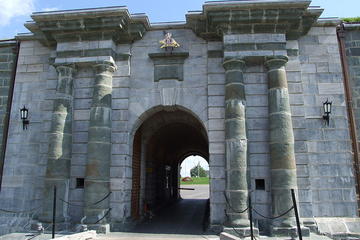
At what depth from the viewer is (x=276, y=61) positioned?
8852 mm

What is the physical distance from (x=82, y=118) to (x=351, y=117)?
773cm

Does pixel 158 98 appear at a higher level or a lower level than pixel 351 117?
higher

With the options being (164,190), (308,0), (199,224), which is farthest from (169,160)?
(308,0)

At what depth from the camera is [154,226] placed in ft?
32.7

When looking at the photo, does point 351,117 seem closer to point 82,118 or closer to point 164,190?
point 82,118

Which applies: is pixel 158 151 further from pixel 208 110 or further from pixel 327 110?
pixel 327 110

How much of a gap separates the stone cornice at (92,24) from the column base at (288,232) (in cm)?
663

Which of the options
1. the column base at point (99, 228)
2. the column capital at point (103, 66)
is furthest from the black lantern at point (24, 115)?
the column base at point (99, 228)

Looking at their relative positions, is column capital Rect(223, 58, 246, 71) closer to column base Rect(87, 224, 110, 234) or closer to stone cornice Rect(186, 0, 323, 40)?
stone cornice Rect(186, 0, 323, 40)

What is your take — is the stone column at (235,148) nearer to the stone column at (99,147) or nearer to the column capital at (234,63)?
the column capital at (234,63)

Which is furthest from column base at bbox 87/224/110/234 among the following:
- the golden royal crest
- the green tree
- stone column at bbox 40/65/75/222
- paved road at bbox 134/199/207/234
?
the green tree

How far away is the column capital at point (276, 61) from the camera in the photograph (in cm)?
883

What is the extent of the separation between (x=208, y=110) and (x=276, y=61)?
2.31 m

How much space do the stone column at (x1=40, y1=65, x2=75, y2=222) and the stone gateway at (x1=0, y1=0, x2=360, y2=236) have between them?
0.10 ft
